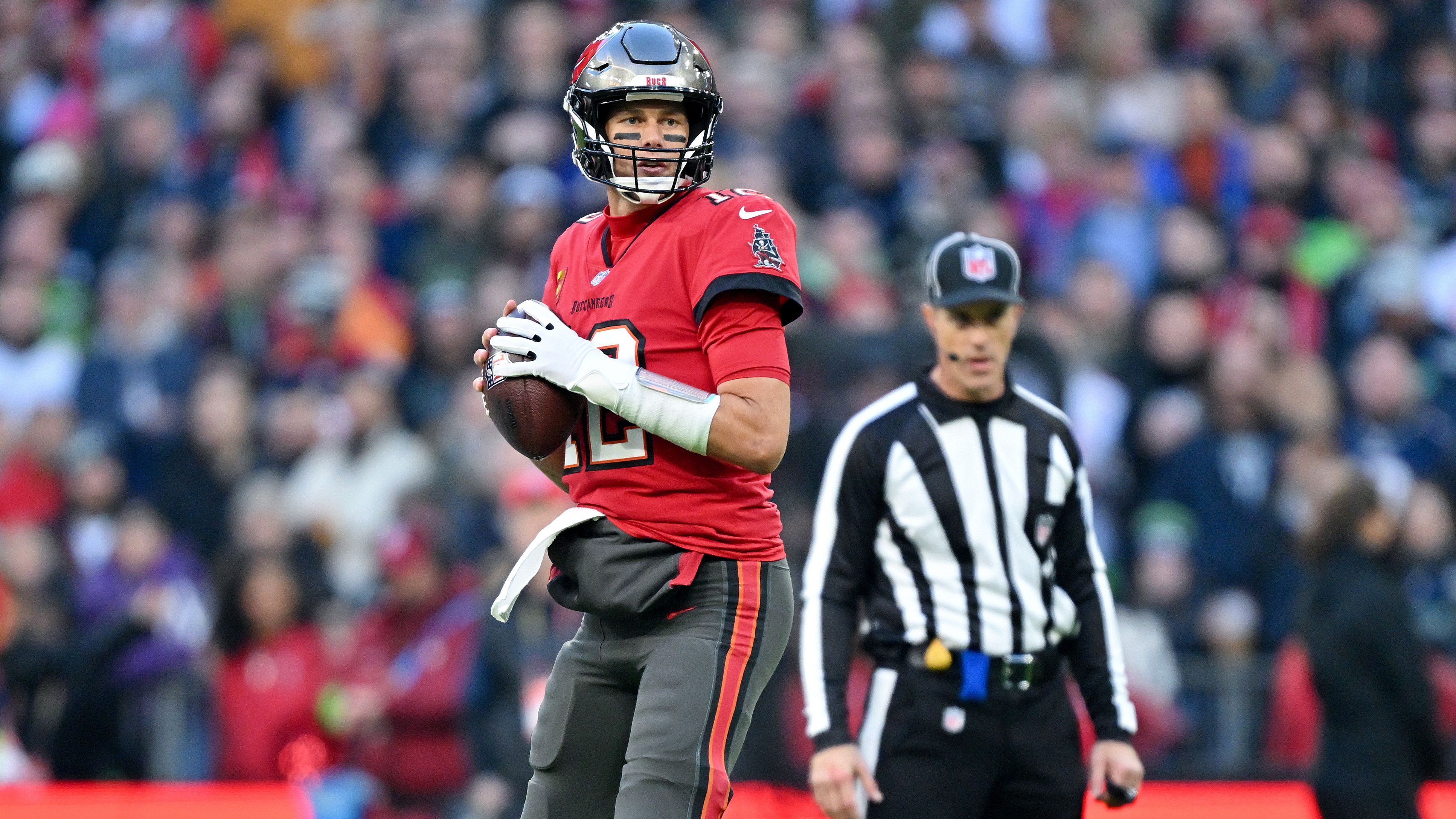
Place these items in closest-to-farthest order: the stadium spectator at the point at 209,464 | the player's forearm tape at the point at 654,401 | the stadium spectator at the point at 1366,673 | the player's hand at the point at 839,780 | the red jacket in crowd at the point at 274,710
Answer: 1. the player's forearm tape at the point at 654,401
2. the player's hand at the point at 839,780
3. the stadium spectator at the point at 1366,673
4. the red jacket in crowd at the point at 274,710
5. the stadium spectator at the point at 209,464

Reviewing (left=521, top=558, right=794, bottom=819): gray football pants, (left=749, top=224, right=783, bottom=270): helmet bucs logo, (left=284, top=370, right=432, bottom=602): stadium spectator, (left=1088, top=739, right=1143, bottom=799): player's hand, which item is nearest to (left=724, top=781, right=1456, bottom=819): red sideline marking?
(left=1088, top=739, right=1143, bottom=799): player's hand

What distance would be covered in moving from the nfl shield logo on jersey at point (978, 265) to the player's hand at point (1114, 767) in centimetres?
121

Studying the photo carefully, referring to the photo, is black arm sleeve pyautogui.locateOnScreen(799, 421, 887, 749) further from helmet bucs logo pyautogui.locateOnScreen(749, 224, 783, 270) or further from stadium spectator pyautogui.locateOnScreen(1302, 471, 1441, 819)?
stadium spectator pyautogui.locateOnScreen(1302, 471, 1441, 819)

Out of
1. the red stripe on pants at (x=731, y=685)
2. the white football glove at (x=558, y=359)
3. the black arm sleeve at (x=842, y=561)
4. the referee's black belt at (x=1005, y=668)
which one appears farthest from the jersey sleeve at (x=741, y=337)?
the referee's black belt at (x=1005, y=668)

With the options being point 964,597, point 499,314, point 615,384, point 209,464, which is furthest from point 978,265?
point 209,464

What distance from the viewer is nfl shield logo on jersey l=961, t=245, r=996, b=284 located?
14.9ft

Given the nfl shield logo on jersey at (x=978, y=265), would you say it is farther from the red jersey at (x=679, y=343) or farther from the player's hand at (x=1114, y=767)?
the player's hand at (x=1114, y=767)

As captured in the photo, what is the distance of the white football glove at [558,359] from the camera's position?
3.39 meters

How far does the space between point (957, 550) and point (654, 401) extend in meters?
1.34

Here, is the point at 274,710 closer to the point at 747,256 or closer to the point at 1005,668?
the point at 1005,668

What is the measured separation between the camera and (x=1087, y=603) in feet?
15.0

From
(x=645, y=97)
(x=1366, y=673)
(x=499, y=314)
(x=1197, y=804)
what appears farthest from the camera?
(x=499, y=314)

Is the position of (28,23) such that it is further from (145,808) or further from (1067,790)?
(1067,790)

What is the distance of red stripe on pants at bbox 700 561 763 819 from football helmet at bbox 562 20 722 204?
0.80m
